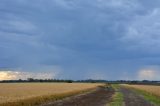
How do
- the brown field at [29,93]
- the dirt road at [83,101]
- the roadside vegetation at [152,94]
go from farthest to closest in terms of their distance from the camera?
1. the roadside vegetation at [152,94]
2. the brown field at [29,93]
3. the dirt road at [83,101]

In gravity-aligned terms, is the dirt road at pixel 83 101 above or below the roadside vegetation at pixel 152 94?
below

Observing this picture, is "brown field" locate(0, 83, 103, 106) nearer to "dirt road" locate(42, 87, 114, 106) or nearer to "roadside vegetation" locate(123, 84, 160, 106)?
"dirt road" locate(42, 87, 114, 106)

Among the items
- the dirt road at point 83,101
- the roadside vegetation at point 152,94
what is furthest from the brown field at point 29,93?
the roadside vegetation at point 152,94

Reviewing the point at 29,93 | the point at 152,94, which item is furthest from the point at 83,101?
the point at 152,94

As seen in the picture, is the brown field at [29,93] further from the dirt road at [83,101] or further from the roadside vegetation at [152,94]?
the roadside vegetation at [152,94]

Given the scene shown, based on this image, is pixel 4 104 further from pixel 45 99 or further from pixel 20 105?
pixel 45 99

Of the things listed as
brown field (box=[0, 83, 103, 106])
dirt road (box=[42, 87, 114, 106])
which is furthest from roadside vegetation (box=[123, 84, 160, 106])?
brown field (box=[0, 83, 103, 106])

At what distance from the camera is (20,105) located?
36500 millimetres

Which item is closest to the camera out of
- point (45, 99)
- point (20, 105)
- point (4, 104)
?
point (4, 104)

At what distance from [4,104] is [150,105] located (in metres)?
15.7

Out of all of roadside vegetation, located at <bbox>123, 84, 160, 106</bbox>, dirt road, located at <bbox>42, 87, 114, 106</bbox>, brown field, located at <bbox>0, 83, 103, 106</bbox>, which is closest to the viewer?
dirt road, located at <bbox>42, 87, 114, 106</bbox>

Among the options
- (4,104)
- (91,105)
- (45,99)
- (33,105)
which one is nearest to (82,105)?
(91,105)

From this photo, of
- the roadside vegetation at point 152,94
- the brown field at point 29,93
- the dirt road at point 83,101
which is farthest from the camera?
the roadside vegetation at point 152,94

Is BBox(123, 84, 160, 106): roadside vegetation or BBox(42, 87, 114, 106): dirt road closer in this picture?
BBox(42, 87, 114, 106): dirt road
